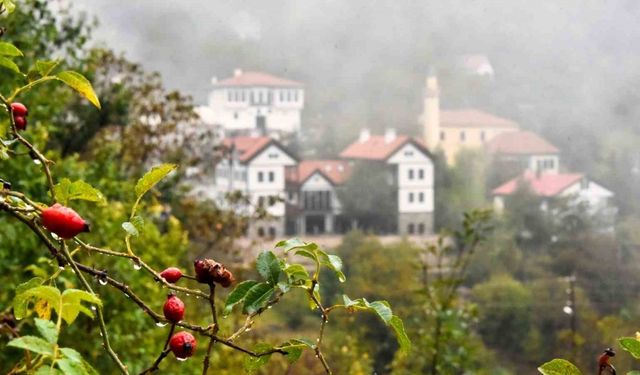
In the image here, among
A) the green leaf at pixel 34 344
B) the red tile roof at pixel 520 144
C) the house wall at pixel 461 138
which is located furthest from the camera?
the red tile roof at pixel 520 144

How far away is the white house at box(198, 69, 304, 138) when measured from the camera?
993cm

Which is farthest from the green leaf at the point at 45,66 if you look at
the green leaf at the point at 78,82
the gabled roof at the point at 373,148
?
the gabled roof at the point at 373,148

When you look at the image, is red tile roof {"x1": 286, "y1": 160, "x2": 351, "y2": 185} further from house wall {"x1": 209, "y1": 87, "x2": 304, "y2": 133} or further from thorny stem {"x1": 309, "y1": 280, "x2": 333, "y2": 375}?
thorny stem {"x1": 309, "y1": 280, "x2": 333, "y2": 375}

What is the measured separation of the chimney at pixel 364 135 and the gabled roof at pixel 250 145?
794mm

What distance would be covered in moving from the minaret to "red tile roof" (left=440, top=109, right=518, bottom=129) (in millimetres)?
90

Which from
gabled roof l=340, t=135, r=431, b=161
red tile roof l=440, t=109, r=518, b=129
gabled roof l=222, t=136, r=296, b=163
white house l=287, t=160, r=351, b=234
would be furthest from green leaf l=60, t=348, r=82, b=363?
red tile roof l=440, t=109, r=518, b=129

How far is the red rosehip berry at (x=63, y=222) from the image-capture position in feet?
1.10

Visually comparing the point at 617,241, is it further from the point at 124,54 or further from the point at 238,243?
the point at 124,54

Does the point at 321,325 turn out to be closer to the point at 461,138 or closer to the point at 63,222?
the point at 63,222

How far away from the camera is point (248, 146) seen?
30.8 ft

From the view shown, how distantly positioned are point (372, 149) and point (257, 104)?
4.01 ft

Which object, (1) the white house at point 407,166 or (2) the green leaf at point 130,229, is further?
(1) the white house at point 407,166

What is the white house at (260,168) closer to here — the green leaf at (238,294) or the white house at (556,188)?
the white house at (556,188)

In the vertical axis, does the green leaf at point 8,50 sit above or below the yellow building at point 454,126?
below
